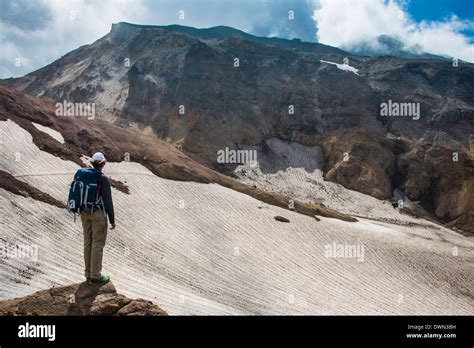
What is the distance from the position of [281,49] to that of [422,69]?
88.3 ft

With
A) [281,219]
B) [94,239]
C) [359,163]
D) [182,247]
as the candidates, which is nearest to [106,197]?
[94,239]

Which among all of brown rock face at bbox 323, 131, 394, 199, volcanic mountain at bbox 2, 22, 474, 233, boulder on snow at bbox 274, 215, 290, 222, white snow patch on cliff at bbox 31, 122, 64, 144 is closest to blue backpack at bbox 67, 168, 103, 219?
boulder on snow at bbox 274, 215, 290, 222

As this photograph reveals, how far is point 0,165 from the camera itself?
24.6m

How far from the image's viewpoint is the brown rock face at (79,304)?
976 cm

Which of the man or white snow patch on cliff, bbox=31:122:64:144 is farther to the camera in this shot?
white snow patch on cliff, bbox=31:122:64:144

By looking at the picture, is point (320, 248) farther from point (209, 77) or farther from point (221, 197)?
point (209, 77)

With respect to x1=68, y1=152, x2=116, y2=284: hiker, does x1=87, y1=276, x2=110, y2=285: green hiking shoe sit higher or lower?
lower

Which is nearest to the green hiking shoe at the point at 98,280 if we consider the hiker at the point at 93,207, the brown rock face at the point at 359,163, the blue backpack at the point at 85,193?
the hiker at the point at 93,207

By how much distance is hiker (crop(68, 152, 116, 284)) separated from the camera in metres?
10.4

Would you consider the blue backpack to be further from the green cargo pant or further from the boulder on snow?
the boulder on snow

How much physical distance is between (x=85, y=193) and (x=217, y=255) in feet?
48.8

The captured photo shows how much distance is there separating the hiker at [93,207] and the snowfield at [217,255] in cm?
346

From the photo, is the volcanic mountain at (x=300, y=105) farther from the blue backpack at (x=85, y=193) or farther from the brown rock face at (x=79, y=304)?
the brown rock face at (x=79, y=304)
